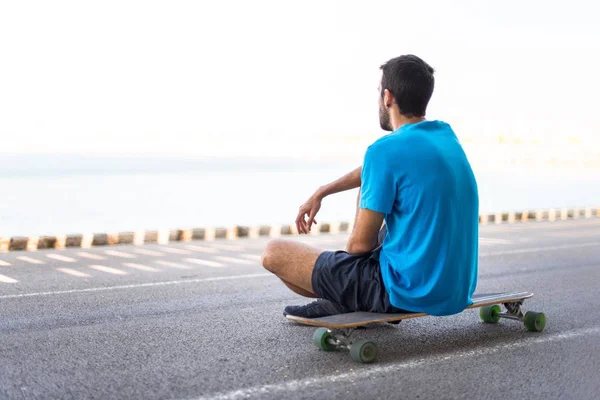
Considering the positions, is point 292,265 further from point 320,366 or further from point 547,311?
point 547,311

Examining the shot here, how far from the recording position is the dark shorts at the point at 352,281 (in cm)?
562

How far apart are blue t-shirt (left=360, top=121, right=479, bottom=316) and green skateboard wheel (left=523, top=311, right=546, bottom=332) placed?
95 cm

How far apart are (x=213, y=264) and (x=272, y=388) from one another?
6.01 metres

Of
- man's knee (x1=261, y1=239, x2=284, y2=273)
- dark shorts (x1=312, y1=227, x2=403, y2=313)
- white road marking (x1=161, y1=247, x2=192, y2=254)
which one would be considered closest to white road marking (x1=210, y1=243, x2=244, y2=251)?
white road marking (x1=161, y1=247, x2=192, y2=254)

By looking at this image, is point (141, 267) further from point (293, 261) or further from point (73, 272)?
point (293, 261)

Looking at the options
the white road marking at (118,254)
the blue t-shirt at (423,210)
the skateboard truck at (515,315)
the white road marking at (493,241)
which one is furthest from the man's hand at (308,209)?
the white road marking at (493,241)

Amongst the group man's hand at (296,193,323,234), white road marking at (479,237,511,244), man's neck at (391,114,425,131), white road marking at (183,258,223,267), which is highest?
man's neck at (391,114,425,131)

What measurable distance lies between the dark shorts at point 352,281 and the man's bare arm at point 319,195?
241mm

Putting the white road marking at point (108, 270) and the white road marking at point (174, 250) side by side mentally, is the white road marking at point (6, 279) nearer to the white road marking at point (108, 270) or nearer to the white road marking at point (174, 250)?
the white road marking at point (108, 270)

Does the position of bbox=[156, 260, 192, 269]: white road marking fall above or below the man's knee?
below

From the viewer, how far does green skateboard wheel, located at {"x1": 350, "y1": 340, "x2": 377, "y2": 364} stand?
531 cm

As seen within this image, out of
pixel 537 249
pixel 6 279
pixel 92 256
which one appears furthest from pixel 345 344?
pixel 537 249

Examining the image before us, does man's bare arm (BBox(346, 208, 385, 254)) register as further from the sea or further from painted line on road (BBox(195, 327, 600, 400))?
the sea

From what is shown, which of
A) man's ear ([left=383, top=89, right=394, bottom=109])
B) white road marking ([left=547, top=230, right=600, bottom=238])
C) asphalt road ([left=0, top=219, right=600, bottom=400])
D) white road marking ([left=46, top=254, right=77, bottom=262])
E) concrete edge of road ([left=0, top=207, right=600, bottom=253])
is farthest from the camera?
white road marking ([left=547, top=230, right=600, bottom=238])
